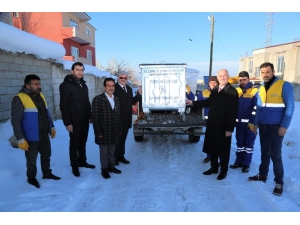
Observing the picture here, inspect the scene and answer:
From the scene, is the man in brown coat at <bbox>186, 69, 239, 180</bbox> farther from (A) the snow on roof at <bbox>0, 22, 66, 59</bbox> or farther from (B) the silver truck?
(A) the snow on roof at <bbox>0, 22, 66, 59</bbox>

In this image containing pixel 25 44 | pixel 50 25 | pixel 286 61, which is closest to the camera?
pixel 25 44

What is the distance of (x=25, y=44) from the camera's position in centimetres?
543

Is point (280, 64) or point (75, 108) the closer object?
point (75, 108)

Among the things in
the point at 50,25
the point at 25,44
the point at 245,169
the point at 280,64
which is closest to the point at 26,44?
the point at 25,44

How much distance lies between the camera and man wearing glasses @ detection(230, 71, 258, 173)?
391 centimetres

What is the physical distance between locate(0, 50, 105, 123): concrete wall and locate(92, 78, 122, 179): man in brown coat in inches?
113

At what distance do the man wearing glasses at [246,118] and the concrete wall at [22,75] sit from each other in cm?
539

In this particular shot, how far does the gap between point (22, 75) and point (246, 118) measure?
5778 millimetres

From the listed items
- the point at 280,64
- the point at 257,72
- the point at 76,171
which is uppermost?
the point at 280,64

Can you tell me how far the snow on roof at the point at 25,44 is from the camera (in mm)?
4676

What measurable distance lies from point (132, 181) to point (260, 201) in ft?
6.58

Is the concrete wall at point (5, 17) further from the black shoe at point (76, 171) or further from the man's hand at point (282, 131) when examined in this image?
the man's hand at point (282, 131)

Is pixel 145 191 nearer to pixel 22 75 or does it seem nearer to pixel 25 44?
pixel 22 75

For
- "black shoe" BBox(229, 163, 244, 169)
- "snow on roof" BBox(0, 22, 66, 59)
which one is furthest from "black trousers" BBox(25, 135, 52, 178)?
"black shoe" BBox(229, 163, 244, 169)
